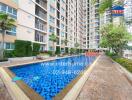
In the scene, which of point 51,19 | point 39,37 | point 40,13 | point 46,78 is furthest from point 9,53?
point 51,19

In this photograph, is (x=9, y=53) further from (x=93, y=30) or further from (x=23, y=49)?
(x=93, y=30)

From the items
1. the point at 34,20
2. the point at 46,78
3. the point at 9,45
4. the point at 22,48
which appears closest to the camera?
the point at 46,78

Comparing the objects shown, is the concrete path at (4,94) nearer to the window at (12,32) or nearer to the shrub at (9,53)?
the shrub at (9,53)

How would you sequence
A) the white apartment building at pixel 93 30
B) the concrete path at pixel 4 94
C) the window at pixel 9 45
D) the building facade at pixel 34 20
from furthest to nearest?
the white apartment building at pixel 93 30
the building facade at pixel 34 20
the window at pixel 9 45
the concrete path at pixel 4 94

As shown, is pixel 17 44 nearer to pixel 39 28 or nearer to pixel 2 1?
pixel 2 1

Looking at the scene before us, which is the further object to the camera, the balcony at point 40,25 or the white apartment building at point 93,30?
the white apartment building at point 93,30

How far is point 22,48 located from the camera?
28.8m

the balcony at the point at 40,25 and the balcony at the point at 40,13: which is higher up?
the balcony at the point at 40,13

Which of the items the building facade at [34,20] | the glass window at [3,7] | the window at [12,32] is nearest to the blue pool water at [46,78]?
the window at [12,32]

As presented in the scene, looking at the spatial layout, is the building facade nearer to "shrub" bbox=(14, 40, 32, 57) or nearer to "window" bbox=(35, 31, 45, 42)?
"window" bbox=(35, 31, 45, 42)

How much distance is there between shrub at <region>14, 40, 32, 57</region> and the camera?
28.0 metres

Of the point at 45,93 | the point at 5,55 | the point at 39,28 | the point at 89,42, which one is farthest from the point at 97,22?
the point at 45,93

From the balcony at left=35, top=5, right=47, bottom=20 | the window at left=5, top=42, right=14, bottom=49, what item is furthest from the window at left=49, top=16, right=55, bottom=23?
→ the window at left=5, top=42, right=14, bottom=49

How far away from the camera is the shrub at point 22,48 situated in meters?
28.0
